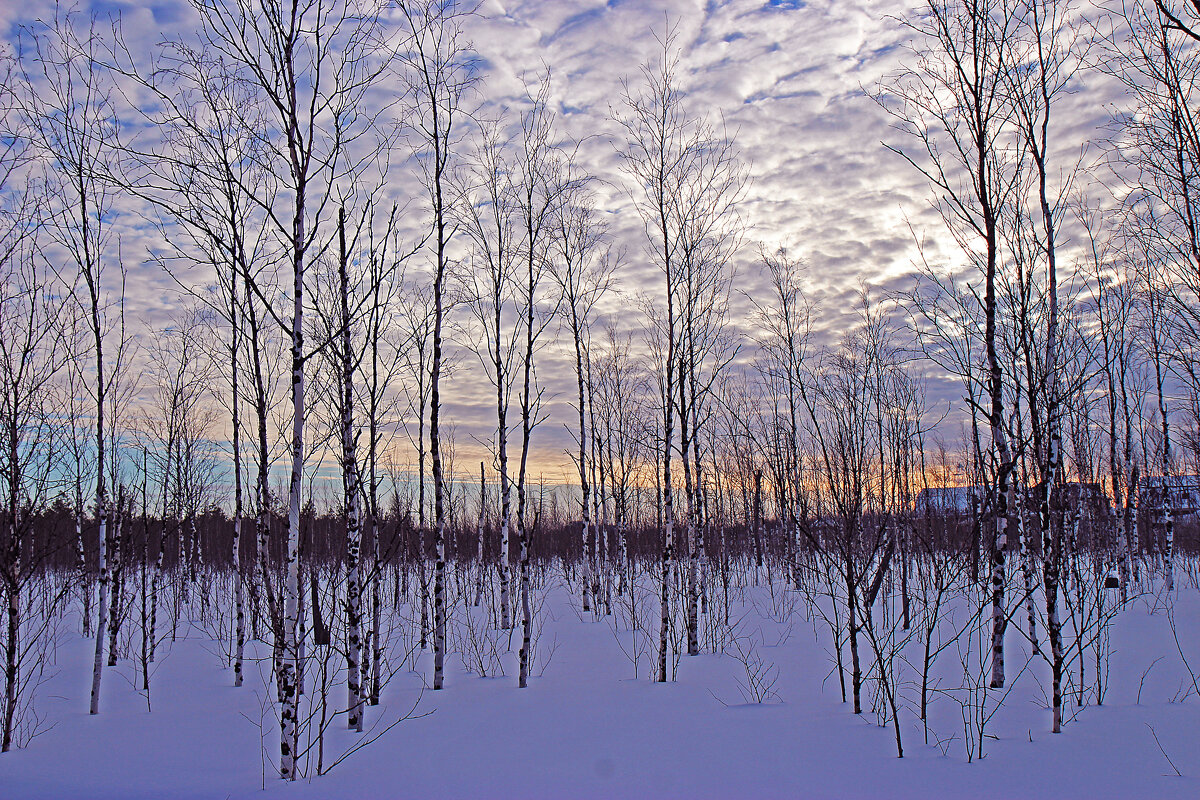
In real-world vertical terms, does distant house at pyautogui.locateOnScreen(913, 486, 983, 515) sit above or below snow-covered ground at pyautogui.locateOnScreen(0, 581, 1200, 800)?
above

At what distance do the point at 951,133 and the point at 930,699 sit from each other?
259 inches

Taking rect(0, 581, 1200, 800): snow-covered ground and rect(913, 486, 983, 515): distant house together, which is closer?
rect(0, 581, 1200, 800): snow-covered ground

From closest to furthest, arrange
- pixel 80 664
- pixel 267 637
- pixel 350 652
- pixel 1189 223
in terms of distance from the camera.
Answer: pixel 1189 223, pixel 350 652, pixel 80 664, pixel 267 637

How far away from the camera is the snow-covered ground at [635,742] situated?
17.6 ft

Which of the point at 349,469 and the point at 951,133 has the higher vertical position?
the point at 951,133

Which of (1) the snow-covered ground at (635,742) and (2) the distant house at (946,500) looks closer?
(1) the snow-covered ground at (635,742)

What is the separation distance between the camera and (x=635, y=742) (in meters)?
6.74

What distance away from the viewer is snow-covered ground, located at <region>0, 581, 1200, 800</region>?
211 inches

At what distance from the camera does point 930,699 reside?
24.9ft

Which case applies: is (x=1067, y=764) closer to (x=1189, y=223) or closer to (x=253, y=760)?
(x=1189, y=223)

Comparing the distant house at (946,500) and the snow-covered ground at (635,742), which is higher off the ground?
the distant house at (946,500)

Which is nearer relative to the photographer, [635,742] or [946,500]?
[635,742]

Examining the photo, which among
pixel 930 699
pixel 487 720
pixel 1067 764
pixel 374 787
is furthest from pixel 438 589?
pixel 1067 764

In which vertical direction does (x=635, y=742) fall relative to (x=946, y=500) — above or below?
below
